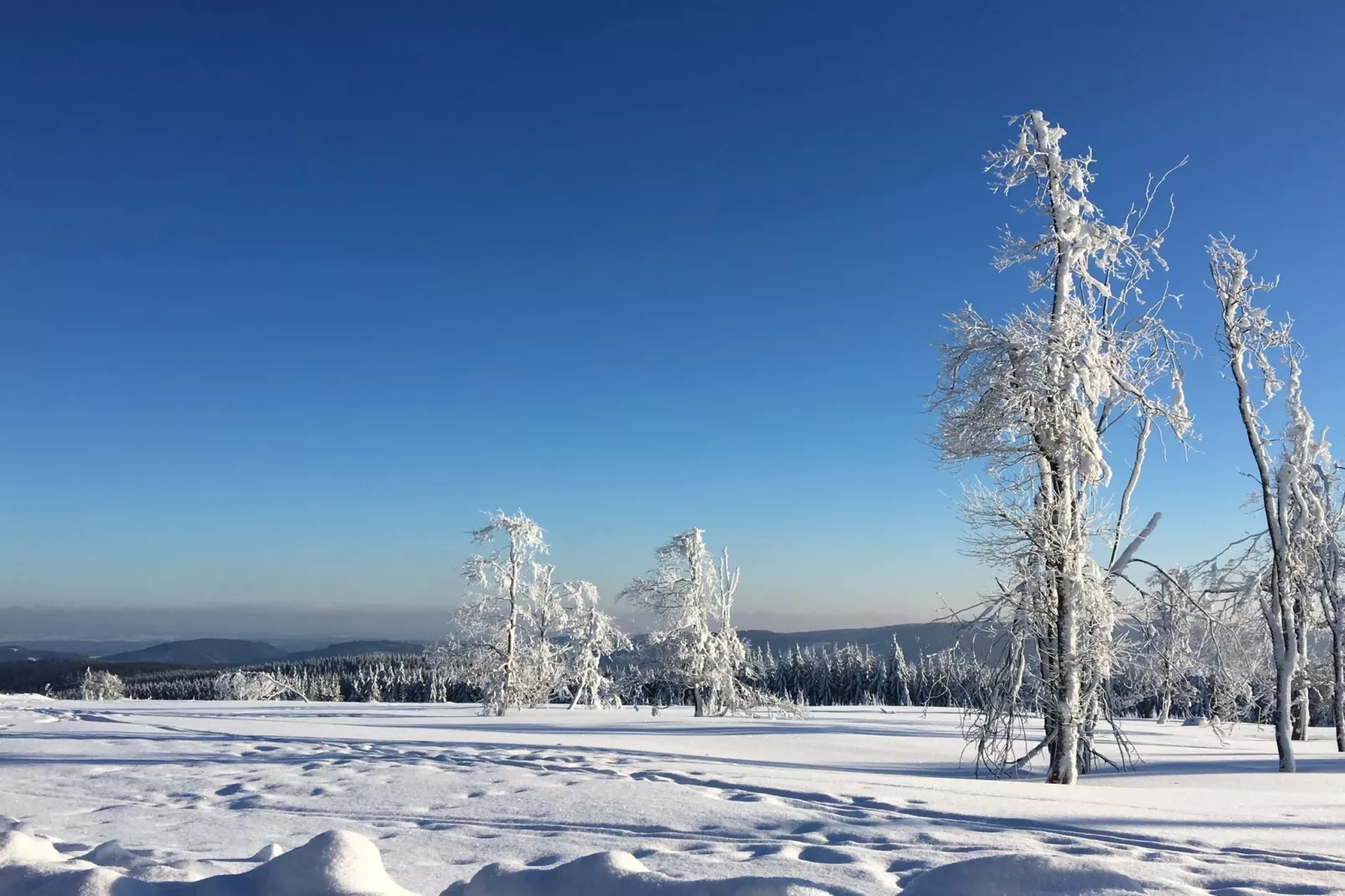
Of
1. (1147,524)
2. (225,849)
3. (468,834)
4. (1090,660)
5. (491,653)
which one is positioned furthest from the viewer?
(491,653)

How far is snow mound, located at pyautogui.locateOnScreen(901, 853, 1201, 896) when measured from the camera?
3322 mm

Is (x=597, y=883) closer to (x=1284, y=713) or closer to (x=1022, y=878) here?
(x=1022, y=878)

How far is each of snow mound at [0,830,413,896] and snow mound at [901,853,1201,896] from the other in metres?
2.31

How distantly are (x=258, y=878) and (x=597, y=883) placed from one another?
1496 mm

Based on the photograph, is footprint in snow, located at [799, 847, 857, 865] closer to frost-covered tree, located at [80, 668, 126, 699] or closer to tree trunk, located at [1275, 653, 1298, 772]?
tree trunk, located at [1275, 653, 1298, 772]

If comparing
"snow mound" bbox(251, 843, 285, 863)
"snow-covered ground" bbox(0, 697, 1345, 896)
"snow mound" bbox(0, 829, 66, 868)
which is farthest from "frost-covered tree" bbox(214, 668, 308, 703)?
"snow mound" bbox(0, 829, 66, 868)

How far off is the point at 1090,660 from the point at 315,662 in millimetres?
146120

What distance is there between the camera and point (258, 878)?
3566 mm

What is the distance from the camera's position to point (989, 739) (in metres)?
10.4

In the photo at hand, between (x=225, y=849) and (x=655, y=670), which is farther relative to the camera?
(x=655, y=670)

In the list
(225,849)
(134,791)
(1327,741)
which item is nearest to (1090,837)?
(225,849)

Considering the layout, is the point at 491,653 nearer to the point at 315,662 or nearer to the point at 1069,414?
the point at 1069,414

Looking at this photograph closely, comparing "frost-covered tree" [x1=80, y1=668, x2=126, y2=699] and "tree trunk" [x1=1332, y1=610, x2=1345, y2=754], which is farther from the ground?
"tree trunk" [x1=1332, y1=610, x2=1345, y2=754]

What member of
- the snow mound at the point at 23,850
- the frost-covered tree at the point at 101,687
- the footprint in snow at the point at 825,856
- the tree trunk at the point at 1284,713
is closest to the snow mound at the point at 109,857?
the snow mound at the point at 23,850
